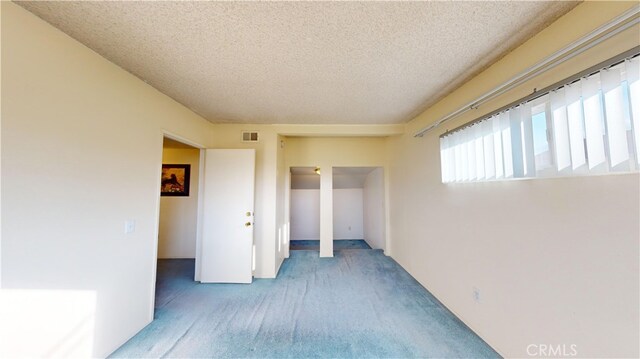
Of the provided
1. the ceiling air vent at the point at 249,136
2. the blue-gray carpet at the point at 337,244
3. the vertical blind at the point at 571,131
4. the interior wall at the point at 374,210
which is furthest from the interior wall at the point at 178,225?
the vertical blind at the point at 571,131

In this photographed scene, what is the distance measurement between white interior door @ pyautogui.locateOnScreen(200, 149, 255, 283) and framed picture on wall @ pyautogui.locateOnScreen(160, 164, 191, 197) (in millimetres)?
1475

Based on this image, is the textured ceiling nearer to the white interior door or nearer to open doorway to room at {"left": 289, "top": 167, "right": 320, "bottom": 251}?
the white interior door

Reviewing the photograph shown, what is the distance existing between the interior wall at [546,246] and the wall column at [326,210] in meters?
2.19

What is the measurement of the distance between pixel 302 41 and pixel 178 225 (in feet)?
13.9

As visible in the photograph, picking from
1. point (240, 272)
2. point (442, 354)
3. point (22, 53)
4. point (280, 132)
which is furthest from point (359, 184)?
point (22, 53)

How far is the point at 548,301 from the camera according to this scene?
1335mm

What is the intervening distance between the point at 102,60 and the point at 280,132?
6.74 feet

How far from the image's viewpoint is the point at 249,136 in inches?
134

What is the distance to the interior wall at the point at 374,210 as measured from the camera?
4.59 meters

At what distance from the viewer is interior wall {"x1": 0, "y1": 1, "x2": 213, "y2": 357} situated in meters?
1.17

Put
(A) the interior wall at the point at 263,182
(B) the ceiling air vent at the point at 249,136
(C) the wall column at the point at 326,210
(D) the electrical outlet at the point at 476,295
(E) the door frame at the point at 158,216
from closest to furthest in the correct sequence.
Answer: (D) the electrical outlet at the point at 476,295
(E) the door frame at the point at 158,216
(A) the interior wall at the point at 263,182
(B) the ceiling air vent at the point at 249,136
(C) the wall column at the point at 326,210

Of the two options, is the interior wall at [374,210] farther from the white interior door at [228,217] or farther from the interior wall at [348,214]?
the white interior door at [228,217]

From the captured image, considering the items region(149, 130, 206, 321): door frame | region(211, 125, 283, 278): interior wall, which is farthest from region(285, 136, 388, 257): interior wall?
region(149, 130, 206, 321): door frame
